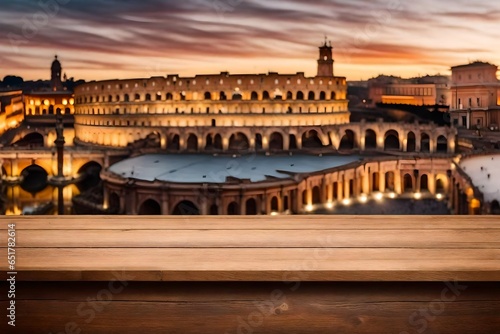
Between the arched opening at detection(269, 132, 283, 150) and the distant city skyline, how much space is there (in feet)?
39.2

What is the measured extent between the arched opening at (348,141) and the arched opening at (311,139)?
771mm

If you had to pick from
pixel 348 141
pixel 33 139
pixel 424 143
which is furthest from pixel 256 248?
pixel 33 139

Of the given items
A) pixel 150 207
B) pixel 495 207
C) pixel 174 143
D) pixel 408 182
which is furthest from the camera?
pixel 174 143

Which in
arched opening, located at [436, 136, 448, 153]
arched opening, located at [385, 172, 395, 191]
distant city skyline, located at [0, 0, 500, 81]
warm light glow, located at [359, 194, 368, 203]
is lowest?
warm light glow, located at [359, 194, 368, 203]

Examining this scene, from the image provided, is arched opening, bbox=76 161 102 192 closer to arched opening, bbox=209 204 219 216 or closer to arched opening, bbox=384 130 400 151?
arched opening, bbox=209 204 219 216

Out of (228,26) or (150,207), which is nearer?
(228,26)

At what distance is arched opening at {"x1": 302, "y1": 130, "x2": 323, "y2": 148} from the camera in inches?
687

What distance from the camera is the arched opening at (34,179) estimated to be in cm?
1438

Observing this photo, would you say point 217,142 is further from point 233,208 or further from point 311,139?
point 233,208

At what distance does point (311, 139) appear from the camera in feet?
58.0

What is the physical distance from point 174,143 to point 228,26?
13338mm

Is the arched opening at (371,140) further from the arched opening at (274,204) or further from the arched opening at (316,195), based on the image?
the arched opening at (274,204)

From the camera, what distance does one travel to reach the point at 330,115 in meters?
18.6

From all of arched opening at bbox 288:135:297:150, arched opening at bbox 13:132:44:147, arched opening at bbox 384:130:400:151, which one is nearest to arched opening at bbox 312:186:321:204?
arched opening at bbox 288:135:297:150
